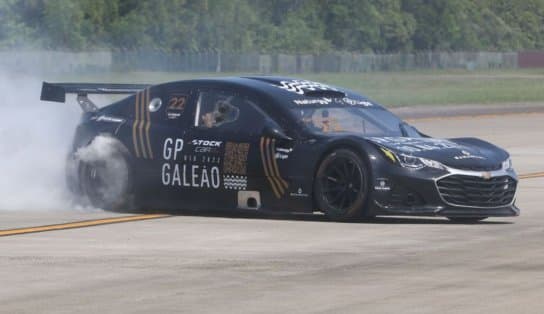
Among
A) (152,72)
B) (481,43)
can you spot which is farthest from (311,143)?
(481,43)

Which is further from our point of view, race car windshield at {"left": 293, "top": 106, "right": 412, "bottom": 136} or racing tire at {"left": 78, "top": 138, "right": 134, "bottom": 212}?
racing tire at {"left": 78, "top": 138, "right": 134, "bottom": 212}

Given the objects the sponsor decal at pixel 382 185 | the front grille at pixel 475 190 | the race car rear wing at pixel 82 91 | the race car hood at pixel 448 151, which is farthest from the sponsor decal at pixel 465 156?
the race car rear wing at pixel 82 91

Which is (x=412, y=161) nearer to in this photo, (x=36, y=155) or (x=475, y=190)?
(x=475, y=190)

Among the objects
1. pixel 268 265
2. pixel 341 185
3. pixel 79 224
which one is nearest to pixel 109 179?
pixel 79 224

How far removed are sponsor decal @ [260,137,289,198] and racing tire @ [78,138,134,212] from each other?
1476mm

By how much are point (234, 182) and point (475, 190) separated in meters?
2.14

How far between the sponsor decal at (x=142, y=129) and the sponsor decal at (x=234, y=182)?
908mm

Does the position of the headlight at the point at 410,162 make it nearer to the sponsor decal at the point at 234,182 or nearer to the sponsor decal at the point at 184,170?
the sponsor decal at the point at 234,182

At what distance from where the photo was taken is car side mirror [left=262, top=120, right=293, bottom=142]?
13.6m

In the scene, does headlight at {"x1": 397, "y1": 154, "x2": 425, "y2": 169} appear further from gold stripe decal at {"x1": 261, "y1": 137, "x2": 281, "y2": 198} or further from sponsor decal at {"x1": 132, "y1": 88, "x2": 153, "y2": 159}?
sponsor decal at {"x1": 132, "y1": 88, "x2": 153, "y2": 159}

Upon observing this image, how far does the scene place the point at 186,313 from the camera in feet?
27.1

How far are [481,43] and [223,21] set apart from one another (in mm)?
30558

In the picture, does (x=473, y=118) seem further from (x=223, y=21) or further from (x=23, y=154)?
(x=223, y=21)

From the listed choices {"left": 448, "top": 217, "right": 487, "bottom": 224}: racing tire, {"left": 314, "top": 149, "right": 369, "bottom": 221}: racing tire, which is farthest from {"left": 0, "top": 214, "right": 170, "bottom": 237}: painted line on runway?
{"left": 448, "top": 217, "right": 487, "bottom": 224}: racing tire
